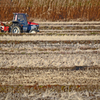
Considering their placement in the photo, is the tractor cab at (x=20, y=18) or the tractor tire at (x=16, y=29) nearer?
the tractor tire at (x=16, y=29)

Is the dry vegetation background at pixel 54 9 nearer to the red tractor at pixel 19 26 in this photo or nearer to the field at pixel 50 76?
the red tractor at pixel 19 26

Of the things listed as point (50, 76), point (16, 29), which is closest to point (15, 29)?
point (16, 29)

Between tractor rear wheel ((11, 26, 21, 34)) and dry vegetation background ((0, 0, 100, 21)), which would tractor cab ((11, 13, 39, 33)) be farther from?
dry vegetation background ((0, 0, 100, 21))

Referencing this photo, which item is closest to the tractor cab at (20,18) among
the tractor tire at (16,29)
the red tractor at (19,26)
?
the red tractor at (19,26)

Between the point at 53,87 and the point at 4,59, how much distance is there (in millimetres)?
2723

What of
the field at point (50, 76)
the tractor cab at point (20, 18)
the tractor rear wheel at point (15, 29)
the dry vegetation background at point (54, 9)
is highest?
the dry vegetation background at point (54, 9)

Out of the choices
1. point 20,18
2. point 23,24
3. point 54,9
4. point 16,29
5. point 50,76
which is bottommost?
point 50,76

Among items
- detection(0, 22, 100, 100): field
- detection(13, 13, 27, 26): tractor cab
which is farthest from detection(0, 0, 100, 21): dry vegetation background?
detection(0, 22, 100, 100): field

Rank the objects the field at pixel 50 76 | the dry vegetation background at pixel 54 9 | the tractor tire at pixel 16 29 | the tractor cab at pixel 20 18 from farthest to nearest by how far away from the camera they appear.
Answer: the dry vegetation background at pixel 54 9 < the tractor cab at pixel 20 18 < the tractor tire at pixel 16 29 < the field at pixel 50 76

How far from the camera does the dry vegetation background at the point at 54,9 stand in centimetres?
3136

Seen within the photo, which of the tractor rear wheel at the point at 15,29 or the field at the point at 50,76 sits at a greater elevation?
the tractor rear wheel at the point at 15,29

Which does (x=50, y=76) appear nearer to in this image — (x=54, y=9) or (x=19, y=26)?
(x=19, y=26)

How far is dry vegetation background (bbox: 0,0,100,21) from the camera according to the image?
31359 millimetres

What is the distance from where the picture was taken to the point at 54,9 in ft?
108
